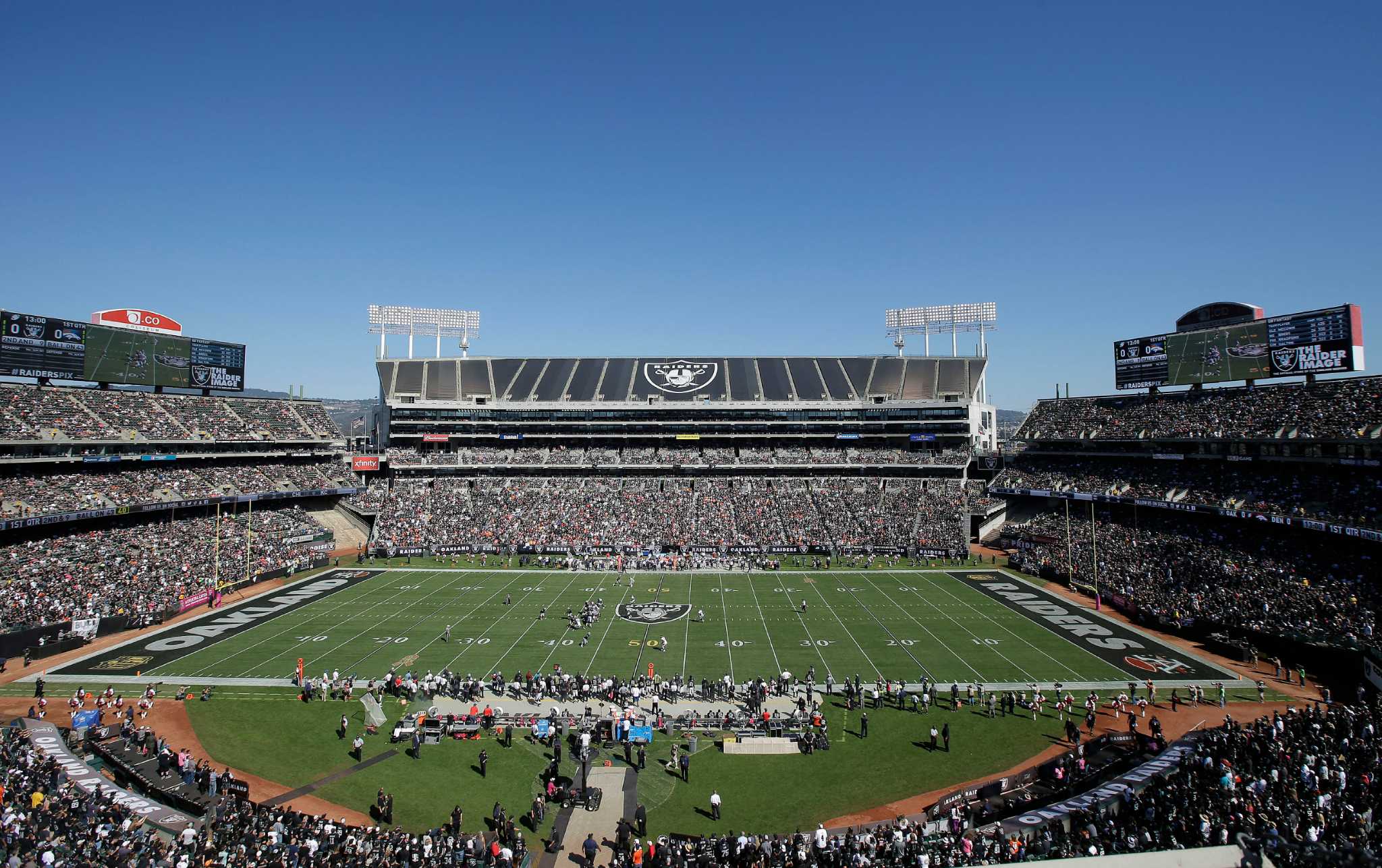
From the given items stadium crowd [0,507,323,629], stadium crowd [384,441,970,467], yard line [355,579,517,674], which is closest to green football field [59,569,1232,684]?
yard line [355,579,517,674]

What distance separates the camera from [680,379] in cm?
7544

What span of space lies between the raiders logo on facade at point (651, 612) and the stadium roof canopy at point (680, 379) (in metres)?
34.0

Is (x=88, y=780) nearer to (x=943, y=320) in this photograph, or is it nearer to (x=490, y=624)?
(x=490, y=624)

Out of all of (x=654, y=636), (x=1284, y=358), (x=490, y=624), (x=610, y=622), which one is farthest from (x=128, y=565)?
(x=1284, y=358)

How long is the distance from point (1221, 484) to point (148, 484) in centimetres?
6805

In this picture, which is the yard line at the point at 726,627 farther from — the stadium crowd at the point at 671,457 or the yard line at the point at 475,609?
the stadium crowd at the point at 671,457

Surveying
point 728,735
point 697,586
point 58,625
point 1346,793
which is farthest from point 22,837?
point 697,586

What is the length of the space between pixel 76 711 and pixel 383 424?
165ft

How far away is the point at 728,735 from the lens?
23.1 meters

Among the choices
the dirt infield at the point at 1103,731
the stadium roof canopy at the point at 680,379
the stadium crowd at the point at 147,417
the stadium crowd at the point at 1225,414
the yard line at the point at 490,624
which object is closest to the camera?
the dirt infield at the point at 1103,731

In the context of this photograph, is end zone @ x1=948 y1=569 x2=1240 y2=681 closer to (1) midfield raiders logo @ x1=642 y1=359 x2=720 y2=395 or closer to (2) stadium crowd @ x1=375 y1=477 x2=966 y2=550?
(2) stadium crowd @ x1=375 y1=477 x2=966 y2=550

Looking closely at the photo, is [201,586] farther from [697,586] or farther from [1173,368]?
[1173,368]

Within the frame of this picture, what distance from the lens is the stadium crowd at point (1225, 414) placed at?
40.1 meters

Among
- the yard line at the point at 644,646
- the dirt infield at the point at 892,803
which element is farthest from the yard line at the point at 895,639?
the yard line at the point at 644,646
